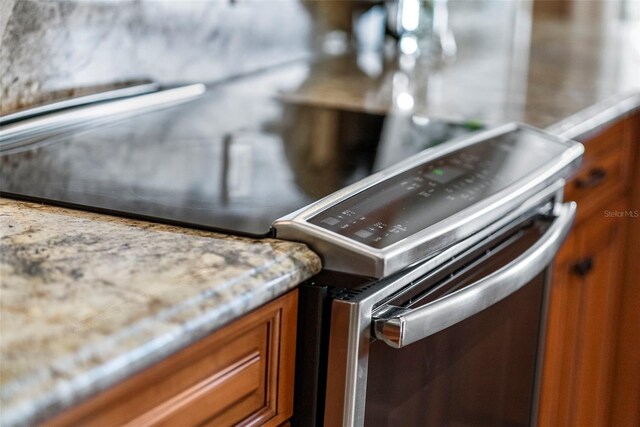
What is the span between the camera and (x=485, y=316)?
Answer: 1056mm

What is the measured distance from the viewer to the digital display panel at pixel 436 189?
2.65ft

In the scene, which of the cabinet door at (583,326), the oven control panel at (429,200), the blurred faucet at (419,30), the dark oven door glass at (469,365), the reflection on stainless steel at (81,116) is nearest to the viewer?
the oven control panel at (429,200)

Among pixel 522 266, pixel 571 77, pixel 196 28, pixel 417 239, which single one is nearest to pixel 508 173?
pixel 522 266

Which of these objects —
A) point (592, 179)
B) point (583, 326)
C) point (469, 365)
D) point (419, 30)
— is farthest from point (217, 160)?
point (419, 30)

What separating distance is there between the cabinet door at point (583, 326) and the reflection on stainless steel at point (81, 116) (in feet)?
2.13

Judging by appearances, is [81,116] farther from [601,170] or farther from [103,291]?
[601,170]

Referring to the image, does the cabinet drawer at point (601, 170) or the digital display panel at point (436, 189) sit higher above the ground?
the digital display panel at point (436, 189)

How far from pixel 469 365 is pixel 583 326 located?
654 millimetres

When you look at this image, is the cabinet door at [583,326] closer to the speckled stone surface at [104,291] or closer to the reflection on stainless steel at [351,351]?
the reflection on stainless steel at [351,351]

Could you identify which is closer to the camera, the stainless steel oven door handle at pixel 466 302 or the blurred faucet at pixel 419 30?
the stainless steel oven door handle at pixel 466 302


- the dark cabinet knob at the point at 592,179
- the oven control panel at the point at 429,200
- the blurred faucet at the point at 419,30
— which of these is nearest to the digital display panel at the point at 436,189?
the oven control panel at the point at 429,200

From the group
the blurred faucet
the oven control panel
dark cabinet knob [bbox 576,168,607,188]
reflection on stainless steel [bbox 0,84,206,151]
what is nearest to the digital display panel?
the oven control panel

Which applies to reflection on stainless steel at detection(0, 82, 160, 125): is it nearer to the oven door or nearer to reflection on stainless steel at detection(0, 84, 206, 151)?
reflection on stainless steel at detection(0, 84, 206, 151)

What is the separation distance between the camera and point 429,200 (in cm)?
Result: 91
